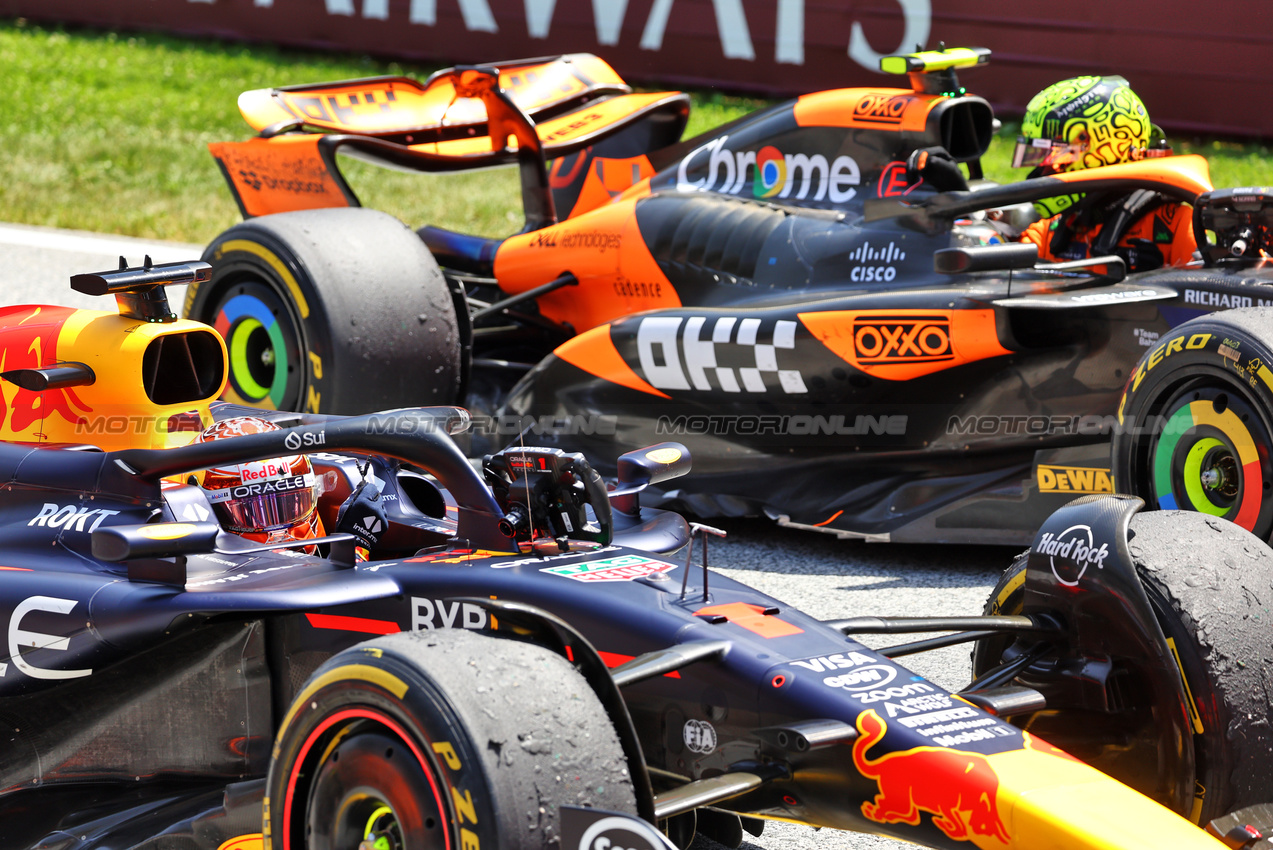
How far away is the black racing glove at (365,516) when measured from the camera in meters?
3.98

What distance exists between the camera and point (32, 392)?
4129 mm

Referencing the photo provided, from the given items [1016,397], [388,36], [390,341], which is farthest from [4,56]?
[1016,397]

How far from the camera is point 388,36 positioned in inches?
664

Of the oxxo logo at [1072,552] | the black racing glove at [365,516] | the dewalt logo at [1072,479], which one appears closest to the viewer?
the oxxo logo at [1072,552]

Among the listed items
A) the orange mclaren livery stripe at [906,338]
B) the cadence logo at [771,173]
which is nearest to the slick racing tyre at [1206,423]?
the orange mclaren livery stripe at [906,338]

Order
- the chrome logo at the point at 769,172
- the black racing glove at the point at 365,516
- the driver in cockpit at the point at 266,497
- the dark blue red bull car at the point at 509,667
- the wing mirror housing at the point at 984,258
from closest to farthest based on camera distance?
1. the dark blue red bull car at the point at 509,667
2. the driver in cockpit at the point at 266,497
3. the black racing glove at the point at 365,516
4. the wing mirror housing at the point at 984,258
5. the chrome logo at the point at 769,172

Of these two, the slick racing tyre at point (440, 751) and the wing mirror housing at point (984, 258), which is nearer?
the slick racing tyre at point (440, 751)

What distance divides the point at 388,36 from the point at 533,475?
14185 mm

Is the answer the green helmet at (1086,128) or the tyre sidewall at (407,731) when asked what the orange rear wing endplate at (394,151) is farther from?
the tyre sidewall at (407,731)

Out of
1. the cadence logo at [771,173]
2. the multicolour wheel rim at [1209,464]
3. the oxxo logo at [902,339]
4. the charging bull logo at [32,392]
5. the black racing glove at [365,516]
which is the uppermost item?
the cadence logo at [771,173]

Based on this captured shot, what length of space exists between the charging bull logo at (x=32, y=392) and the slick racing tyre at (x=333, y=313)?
2.30 metres


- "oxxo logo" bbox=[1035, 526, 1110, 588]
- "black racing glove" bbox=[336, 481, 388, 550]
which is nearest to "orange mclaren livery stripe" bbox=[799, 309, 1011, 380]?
"oxxo logo" bbox=[1035, 526, 1110, 588]

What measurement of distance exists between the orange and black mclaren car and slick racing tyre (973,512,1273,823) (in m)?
1.59

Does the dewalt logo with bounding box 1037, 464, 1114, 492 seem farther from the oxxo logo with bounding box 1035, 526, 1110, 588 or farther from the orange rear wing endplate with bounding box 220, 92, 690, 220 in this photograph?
the orange rear wing endplate with bounding box 220, 92, 690, 220
